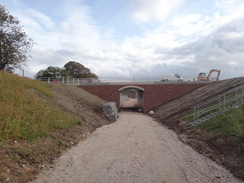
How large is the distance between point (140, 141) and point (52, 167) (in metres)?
5.48

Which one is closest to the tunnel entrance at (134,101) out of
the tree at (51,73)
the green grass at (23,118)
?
the tree at (51,73)

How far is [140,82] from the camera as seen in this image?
116ft

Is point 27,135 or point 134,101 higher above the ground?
point 27,135

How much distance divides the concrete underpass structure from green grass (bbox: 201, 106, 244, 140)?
2126 cm

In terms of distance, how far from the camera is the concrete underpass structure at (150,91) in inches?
1363

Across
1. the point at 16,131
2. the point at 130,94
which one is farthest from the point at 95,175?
the point at 130,94

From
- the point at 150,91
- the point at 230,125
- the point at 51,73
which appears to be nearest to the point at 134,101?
the point at 51,73

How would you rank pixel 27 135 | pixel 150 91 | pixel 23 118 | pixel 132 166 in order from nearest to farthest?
pixel 132 166
pixel 27 135
pixel 23 118
pixel 150 91

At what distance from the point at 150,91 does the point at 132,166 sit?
2839 cm

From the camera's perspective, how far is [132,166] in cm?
719

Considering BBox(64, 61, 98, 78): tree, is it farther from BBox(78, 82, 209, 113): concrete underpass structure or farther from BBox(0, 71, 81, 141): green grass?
BBox(0, 71, 81, 141): green grass

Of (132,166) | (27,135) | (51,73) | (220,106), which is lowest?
(132,166)

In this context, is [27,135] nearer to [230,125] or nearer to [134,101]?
[230,125]

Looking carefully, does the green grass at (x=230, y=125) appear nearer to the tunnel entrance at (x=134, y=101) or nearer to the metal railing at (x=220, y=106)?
the metal railing at (x=220, y=106)
